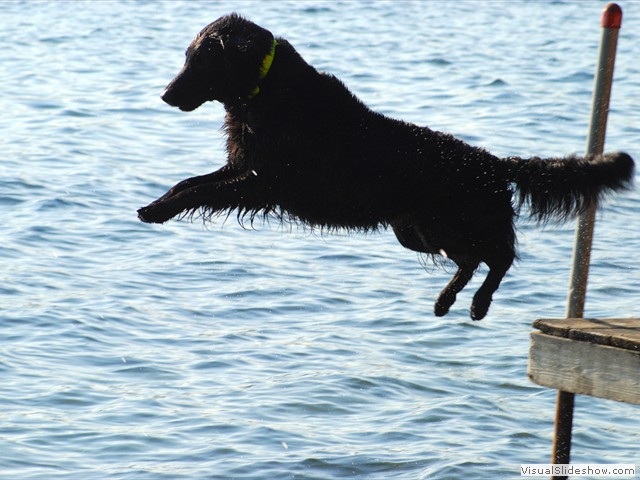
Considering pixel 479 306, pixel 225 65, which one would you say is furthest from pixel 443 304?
pixel 225 65

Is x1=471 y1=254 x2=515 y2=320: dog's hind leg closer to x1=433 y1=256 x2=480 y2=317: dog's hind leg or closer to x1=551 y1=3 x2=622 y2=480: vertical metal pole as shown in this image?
x1=433 y1=256 x2=480 y2=317: dog's hind leg

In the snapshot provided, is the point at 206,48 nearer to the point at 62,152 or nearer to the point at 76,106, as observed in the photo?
the point at 62,152

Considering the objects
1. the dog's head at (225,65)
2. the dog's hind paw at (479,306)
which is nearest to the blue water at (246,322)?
the dog's hind paw at (479,306)

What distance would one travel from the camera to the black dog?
14.9 feet

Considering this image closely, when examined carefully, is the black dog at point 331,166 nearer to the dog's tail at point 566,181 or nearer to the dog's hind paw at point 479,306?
the dog's tail at point 566,181

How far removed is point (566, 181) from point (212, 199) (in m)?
1.55

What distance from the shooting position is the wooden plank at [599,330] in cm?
414

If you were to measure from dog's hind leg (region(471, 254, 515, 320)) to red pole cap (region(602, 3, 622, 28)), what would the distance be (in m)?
1.11

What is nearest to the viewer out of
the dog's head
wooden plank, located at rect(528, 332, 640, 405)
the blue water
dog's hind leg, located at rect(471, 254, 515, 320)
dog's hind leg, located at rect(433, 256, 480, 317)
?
wooden plank, located at rect(528, 332, 640, 405)

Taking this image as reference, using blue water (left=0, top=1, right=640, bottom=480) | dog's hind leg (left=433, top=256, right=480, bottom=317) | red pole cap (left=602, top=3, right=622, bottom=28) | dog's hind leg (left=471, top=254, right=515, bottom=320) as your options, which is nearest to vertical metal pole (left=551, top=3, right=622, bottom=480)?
red pole cap (left=602, top=3, right=622, bottom=28)

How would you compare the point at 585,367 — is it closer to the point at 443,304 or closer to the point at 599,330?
the point at 599,330

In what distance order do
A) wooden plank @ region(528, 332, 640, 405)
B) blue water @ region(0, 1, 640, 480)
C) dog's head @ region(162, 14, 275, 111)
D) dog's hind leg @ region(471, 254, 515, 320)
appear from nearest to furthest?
wooden plank @ region(528, 332, 640, 405), dog's head @ region(162, 14, 275, 111), dog's hind leg @ region(471, 254, 515, 320), blue water @ region(0, 1, 640, 480)

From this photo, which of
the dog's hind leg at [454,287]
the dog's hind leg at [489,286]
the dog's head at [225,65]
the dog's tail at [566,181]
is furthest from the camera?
the dog's hind leg at [454,287]

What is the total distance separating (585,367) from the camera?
4.27 meters
